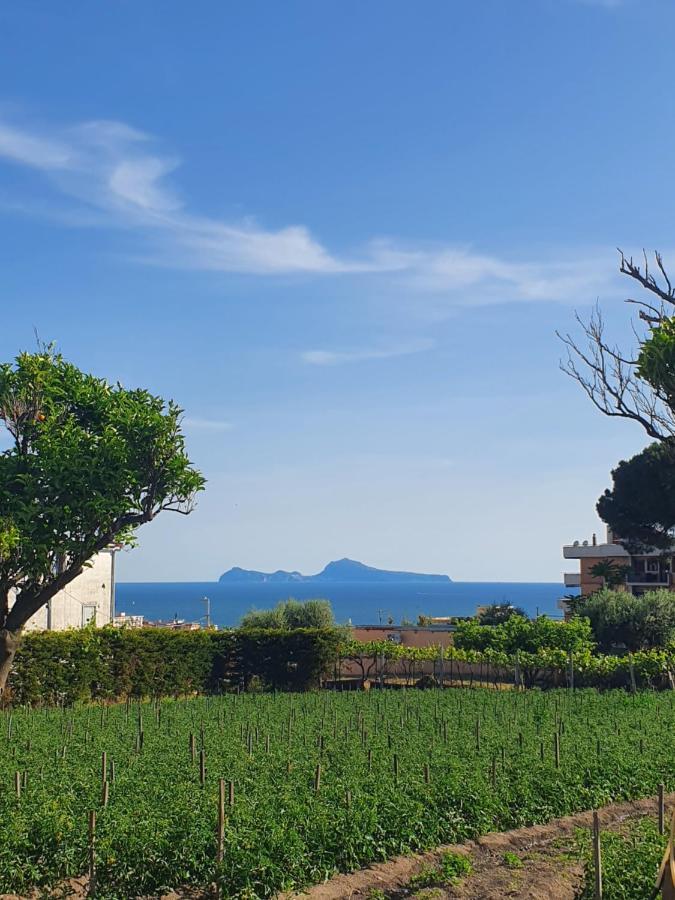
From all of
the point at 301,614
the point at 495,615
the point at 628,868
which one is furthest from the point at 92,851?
the point at 495,615

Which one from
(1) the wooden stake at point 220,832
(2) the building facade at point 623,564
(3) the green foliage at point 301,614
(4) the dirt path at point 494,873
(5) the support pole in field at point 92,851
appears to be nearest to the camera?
(5) the support pole in field at point 92,851

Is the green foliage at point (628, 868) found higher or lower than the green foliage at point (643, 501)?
lower

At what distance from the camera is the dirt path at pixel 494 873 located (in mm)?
11305

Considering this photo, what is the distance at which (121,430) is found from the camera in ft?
93.8

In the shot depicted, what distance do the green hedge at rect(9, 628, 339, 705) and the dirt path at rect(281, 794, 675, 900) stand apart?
18.4 m

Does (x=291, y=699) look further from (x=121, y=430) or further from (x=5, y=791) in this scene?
(x=5, y=791)

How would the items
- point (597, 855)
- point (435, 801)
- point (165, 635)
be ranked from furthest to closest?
point (165, 635)
point (435, 801)
point (597, 855)

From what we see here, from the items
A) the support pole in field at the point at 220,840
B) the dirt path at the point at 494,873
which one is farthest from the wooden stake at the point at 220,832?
the dirt path at the point at 494,873

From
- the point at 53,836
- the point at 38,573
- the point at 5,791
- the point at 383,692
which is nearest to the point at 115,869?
the point at 53,836

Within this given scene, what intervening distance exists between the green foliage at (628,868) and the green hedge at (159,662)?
20.5m

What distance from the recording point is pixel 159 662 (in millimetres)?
32156

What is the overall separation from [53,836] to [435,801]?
5.62 metres

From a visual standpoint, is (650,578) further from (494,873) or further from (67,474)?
(494,873)

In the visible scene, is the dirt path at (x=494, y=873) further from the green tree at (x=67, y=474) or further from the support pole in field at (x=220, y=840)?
the green tree at (x=67, y=474)
